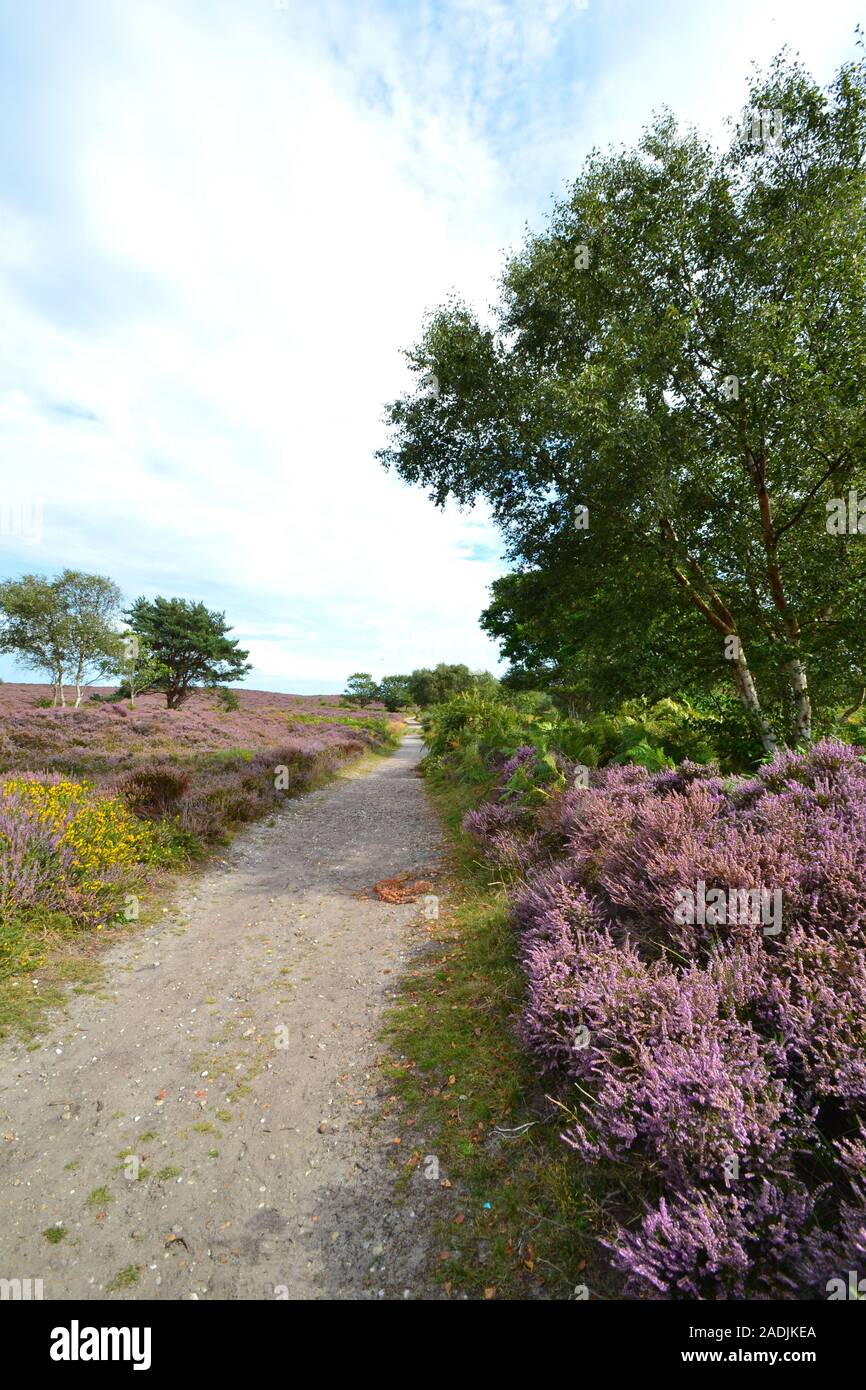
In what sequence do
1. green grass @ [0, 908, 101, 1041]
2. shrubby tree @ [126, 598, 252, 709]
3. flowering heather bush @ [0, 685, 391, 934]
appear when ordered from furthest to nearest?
1. shrubby tree @ [126, 598, 252, 709]
2. flowering heather bush @ [0, 685, 391, 934]
3. green grass @ [0, 908, 101, 1041]

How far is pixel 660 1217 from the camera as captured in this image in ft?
6.89

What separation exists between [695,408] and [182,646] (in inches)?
1324

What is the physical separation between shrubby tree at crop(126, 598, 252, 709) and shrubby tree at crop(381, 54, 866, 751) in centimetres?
2878

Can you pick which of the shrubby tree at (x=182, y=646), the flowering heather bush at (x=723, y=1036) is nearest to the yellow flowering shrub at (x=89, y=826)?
the flowering heather bush at (x=723, y=1036)

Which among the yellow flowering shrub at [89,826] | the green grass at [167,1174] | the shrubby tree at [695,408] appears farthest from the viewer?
the shrubby tree at [695,408]

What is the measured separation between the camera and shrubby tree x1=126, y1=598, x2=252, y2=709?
3488cm

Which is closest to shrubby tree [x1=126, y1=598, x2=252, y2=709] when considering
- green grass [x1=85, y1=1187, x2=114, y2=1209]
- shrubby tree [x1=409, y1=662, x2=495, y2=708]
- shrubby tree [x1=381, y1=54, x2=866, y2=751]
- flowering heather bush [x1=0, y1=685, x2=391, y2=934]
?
flowering heather bush [x1=0, y1=685, x2=391, y2=934]

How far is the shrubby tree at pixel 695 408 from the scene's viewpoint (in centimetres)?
881

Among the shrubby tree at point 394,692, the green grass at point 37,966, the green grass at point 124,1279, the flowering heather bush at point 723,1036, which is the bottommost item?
the green grass at point 124,1279

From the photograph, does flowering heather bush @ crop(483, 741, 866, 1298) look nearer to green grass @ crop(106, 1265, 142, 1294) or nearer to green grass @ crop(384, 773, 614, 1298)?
green grass @ crop(384, 773, 614, 1298)

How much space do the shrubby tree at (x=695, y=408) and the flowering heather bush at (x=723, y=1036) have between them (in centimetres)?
613

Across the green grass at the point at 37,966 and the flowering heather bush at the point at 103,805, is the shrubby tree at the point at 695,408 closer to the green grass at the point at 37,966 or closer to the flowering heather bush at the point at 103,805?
the flowering heather bush at the point at 103,805
